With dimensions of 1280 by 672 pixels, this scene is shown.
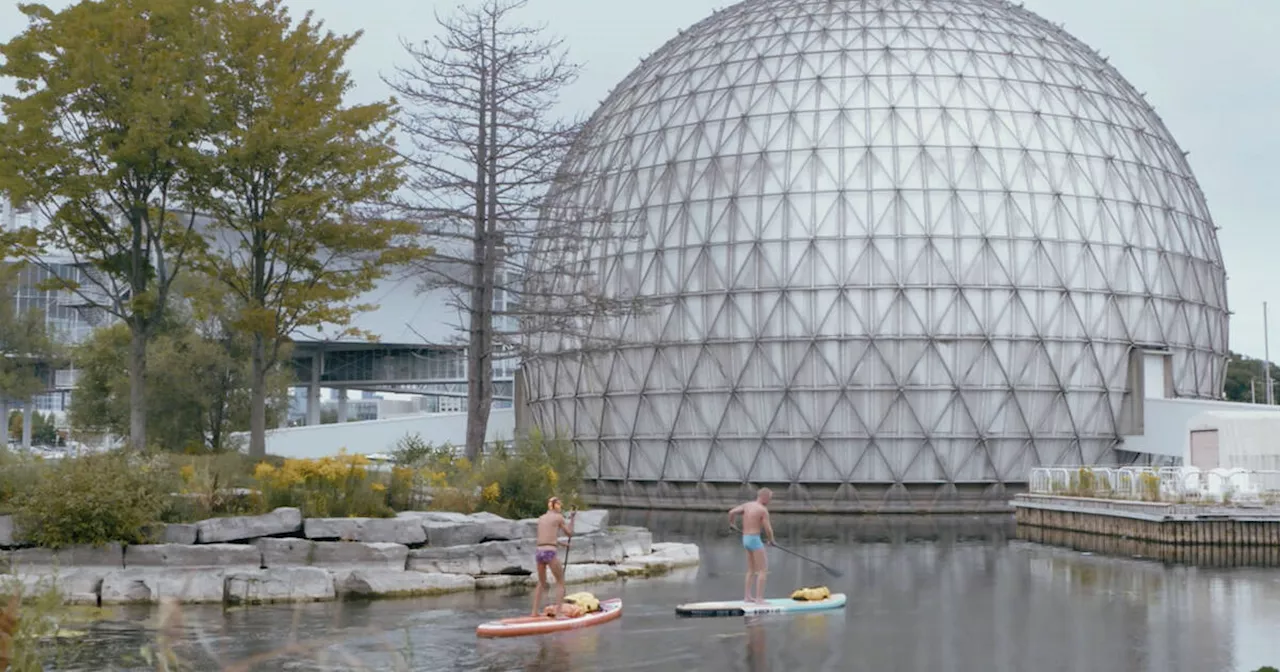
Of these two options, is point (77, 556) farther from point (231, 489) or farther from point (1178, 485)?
point (1178, 485)

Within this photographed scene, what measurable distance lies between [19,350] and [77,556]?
47866mm

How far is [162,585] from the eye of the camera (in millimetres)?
23156

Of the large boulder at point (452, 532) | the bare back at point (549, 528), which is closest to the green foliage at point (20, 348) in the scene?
the large boulder at point (452, 532)

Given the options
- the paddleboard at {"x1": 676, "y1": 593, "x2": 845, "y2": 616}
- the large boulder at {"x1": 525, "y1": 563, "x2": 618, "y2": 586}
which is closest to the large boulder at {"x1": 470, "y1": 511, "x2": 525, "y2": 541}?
the large boulder at {"x1": 525, "y1": 563, "x2": 618, "y2": 586}

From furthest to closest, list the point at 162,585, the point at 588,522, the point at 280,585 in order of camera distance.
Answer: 1. the point at 588,522
2. the point at 280,585
3. the point at 162,585

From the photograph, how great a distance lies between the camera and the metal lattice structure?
56.0m

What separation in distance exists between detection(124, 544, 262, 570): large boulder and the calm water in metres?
1.49

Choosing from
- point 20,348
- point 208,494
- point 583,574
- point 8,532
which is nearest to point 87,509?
point 8,532

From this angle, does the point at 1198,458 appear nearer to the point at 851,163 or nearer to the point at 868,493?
the point at 868,493

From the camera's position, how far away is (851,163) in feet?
188

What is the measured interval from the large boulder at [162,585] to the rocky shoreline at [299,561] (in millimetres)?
16

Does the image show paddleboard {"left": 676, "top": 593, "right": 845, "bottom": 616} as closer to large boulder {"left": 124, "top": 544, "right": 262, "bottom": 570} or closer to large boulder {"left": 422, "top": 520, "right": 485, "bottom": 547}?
large boulder {"left": 422, "top": 520, "right": 485, "bottom": 547}

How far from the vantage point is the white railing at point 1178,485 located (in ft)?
122

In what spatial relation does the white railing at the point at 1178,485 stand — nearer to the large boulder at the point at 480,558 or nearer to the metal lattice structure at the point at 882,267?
the metal lattice structure at the point at 882,267
